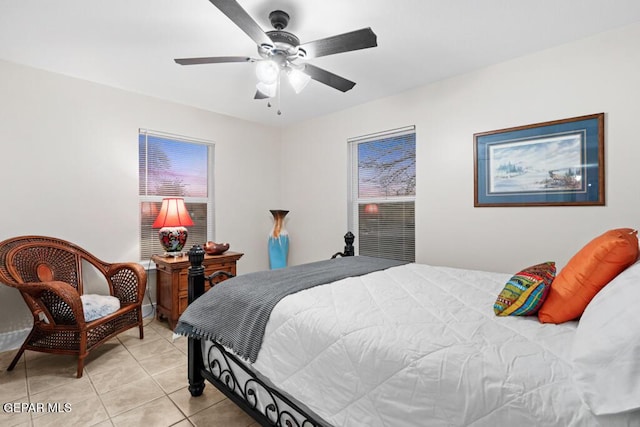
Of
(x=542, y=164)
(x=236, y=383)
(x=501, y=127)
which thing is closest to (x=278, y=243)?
(x=236, y=383)

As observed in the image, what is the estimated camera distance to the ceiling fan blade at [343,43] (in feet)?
5.48

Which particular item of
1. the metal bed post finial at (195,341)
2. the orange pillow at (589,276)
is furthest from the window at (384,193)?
the metal bed post finial at (195,341)

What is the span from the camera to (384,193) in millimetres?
3691

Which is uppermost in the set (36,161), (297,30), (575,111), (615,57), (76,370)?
(297,30)

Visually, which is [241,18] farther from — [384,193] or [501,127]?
[384,193]

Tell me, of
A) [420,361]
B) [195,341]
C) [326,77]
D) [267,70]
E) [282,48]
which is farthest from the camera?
[326,77]

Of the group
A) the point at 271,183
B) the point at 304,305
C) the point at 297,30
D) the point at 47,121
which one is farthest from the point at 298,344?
the point at 271,183

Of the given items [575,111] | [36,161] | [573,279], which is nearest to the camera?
[573,279]

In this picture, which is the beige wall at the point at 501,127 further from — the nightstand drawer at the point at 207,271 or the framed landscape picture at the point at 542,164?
the nightstand drawer at the point at 207,271

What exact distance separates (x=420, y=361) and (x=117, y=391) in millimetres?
2030

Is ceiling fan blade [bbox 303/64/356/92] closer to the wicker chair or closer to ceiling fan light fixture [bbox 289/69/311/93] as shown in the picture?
ceiling fan light fixture [bbox 289/69/311/93]

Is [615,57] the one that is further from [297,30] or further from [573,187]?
[297,30]

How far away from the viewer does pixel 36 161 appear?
279 cm

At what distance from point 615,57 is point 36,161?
464cm
